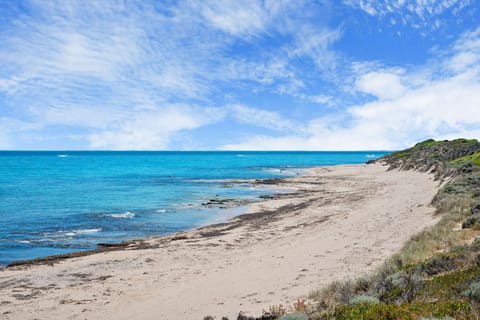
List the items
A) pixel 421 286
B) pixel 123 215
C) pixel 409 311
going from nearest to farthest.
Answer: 1. pixel 409 311
2. pixel 421 286
3. pixel 123 215

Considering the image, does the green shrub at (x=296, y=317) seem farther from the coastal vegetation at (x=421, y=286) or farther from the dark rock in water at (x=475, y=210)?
the dark rock in water at (x=475, y=210)

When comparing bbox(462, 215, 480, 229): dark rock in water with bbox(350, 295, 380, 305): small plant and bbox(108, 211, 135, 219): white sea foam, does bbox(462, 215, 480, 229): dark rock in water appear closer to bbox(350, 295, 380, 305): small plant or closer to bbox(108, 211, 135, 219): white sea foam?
bbox(350, 295, 380, 305): small plant

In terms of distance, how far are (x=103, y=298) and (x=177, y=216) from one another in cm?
1720

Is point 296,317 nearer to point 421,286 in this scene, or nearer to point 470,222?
point 421,286

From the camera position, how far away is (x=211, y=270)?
45.5 feet

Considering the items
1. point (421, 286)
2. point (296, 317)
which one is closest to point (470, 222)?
point (421, 286)

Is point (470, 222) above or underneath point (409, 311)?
above

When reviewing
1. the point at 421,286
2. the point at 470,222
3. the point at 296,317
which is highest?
the point at 470,222

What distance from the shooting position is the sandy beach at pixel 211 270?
411 inches

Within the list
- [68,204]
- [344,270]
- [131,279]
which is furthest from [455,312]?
[68,204]

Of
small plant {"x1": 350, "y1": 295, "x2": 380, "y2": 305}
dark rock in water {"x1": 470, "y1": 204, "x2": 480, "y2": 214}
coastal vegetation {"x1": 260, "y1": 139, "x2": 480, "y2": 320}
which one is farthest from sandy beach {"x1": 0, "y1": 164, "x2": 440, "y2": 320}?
small plant {"x1": 350, "y1": 295, "x2": 380, "y2": 305}

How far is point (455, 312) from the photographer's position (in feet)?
19.4

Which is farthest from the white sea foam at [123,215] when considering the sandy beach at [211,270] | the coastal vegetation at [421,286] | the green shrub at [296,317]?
the green shrub at [296,317]

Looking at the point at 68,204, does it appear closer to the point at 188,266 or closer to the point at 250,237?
the point at 250,237
